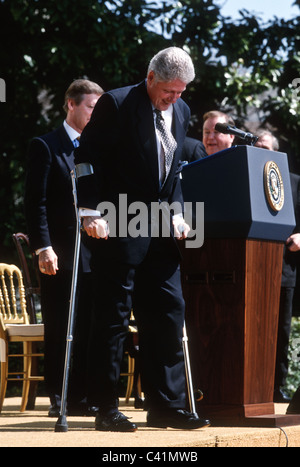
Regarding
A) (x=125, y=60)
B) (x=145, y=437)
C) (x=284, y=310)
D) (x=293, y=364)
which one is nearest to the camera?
(x=145, y=437)

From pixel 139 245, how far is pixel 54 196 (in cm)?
135

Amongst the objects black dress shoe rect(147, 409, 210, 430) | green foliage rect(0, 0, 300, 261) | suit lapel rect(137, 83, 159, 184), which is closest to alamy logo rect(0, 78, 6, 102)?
green foliage rect(0, 0, 300, 261)

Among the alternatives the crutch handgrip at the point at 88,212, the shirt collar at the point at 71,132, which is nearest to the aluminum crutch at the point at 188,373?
the crutch handgrip at the point at 88,212

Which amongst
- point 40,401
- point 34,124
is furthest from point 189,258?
point 34,124

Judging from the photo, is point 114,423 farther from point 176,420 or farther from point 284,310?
point 284,310

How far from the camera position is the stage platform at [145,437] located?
321 cm

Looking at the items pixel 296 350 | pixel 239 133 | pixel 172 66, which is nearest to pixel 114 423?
pixel 239 133

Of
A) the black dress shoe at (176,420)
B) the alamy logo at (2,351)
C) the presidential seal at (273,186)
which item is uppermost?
A: the presidential seal at (273,186)

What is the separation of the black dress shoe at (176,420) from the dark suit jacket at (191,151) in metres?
2.24

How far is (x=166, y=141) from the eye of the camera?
13.3ft

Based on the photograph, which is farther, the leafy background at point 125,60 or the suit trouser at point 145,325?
the leafy background at point 125,60

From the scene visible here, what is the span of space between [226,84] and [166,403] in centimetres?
623

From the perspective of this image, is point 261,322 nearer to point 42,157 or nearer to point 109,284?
point 109,284

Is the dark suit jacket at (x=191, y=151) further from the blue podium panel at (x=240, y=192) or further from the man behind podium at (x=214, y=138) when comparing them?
the blue podium panel at (x=240, y=192)
